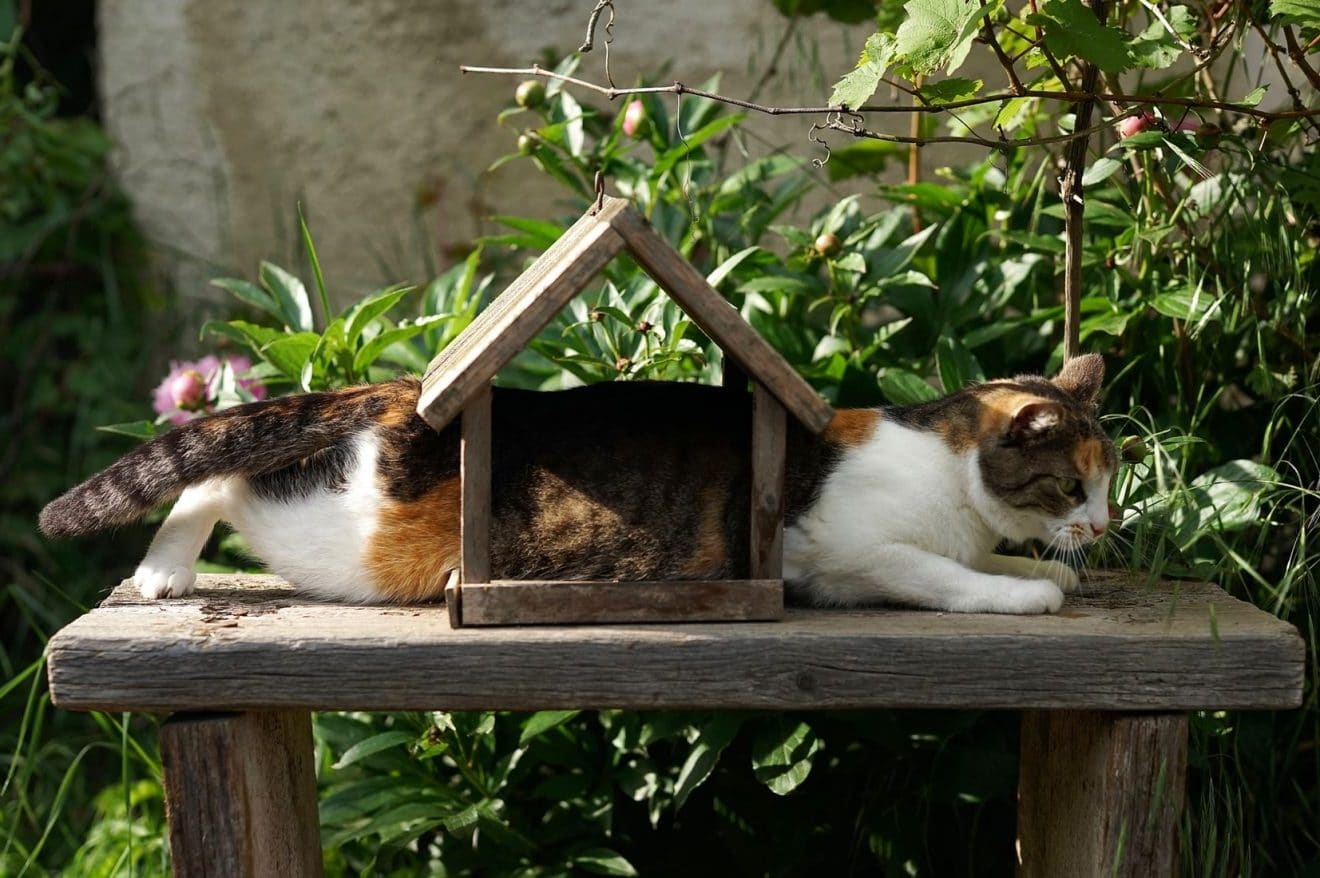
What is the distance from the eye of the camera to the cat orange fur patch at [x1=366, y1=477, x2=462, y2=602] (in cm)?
187

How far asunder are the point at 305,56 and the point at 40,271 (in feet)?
3.27

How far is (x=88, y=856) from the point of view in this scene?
9.40ft

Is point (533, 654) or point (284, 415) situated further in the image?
point (284, 415)

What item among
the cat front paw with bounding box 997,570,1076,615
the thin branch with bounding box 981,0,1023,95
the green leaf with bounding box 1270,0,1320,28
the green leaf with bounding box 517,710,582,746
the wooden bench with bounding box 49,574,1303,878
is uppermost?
the green leaf with bounding box 1270,0,1320,28

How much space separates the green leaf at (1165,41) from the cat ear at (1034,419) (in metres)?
0.50

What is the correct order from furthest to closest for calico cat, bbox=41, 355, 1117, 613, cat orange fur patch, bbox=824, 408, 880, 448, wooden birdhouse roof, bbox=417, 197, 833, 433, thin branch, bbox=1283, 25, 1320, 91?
1. thin branch, bbox=1283, 25, 1320, 91
2. cat orange fur patch, bbox=824, 408, 880, 448
3. calico cat, bbox=41, 355, 1117, 613
4. wooden birdhouse roof, bbox=417, 197, 833, 433

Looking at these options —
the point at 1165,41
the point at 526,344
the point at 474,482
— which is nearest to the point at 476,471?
the point at 474,482

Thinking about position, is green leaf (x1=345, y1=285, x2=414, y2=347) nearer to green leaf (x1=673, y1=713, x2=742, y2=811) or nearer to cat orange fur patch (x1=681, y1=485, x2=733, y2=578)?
cat orange fur patch (x1=681, y1=485, x2=733, y2=578)

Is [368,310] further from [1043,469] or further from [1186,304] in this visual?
[1186,304]

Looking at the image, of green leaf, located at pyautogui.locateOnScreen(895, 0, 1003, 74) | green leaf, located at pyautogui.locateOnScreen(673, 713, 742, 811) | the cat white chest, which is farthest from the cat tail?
green leaf, located at pyautogui.locateOnScreen(895, 0, 1003, 74)

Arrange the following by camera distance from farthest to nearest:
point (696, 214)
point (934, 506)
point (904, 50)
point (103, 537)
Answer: point (103, 537) < point (696, 214) < point (934, 506) < point (904, 50)

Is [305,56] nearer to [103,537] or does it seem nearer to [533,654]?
[103,537]

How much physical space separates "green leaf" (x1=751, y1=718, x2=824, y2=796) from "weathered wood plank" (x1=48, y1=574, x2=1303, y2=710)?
1.61 feet

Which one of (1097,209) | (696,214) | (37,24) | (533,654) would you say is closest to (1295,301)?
(1097,209)
